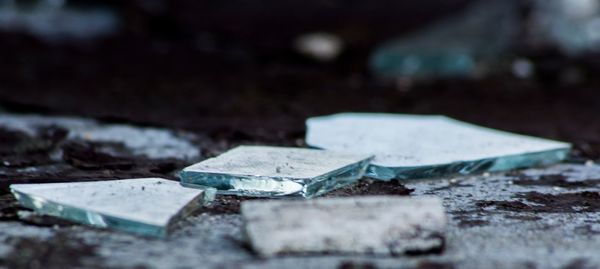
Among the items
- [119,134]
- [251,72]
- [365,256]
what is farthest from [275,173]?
[251,72]

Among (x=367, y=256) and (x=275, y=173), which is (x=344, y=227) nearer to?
(x=367, y=256)

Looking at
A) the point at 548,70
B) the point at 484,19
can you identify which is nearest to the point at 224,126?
the point at 548,70

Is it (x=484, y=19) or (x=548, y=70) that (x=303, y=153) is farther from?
(x=484, y=19)

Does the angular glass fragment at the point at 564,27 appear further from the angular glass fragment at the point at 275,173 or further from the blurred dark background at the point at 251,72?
the angular glass fragment at the point at 275,173

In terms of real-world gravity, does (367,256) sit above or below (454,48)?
below

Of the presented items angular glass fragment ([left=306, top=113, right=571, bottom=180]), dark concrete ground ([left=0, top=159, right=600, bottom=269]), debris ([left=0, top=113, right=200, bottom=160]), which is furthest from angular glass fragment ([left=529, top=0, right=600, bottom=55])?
dark concrete ground ([left=0, top=159, right=600, bottom=269])

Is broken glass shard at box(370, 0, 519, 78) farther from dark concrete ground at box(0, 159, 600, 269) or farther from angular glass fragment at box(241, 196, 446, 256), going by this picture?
angular glass fragment at box(241, 196, 446, 256)
